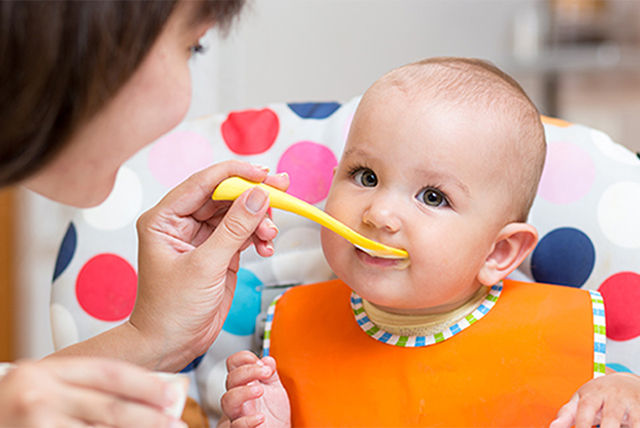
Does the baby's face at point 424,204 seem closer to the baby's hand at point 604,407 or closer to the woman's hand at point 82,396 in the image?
the baby's hand at point 604,407

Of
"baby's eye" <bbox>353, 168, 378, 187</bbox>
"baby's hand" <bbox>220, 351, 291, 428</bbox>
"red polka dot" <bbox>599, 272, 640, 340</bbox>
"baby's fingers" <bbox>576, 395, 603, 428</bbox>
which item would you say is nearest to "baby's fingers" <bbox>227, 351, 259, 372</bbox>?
Answer: "baby's hand" <bbox>220, 351, 291, 428</bbox>

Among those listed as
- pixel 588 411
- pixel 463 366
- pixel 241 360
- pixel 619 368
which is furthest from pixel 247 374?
pixel 619 368

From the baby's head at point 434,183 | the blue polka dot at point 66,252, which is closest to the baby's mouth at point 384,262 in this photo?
the baby's head at point 434,183

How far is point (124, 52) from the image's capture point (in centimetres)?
49

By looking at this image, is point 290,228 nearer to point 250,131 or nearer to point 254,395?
point 250,131

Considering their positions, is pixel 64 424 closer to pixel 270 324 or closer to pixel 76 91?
pixel 76 91

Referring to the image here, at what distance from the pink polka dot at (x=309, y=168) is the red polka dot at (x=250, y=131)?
40mm

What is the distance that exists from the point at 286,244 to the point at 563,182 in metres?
0.39

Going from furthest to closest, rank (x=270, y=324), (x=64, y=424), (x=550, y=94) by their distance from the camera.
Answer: (x=550, y=94) → (x=270, y=324) → (x=64, y=424)

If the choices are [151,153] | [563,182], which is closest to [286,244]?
[151,153]

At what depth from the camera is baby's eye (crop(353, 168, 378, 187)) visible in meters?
0.79

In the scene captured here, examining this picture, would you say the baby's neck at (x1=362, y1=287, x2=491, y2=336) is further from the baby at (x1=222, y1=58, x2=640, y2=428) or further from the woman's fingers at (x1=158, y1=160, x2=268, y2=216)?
the woman's fingers at (x1=158, y1=160, x2=268, y2=216)

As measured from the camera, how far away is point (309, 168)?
961 mm

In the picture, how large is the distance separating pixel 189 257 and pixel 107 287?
0.76 feet
